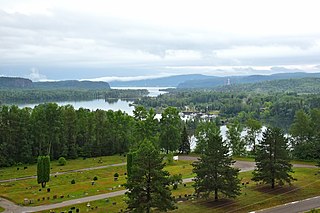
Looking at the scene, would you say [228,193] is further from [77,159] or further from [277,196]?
[77,159]

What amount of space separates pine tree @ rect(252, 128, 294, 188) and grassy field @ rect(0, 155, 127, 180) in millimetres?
32889

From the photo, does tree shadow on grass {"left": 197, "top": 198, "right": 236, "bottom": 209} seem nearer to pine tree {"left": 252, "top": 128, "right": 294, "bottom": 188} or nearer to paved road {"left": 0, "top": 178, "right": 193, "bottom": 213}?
pine tree {"left": 252, "top": 128, "right": 294, "bottom": 188}

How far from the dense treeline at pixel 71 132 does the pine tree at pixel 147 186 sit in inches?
1593

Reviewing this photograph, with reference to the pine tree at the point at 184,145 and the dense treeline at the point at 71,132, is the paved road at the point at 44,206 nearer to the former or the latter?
the dense treeline at the point at 71,132

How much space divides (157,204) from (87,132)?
172 ft

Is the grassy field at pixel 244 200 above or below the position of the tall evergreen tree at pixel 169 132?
below

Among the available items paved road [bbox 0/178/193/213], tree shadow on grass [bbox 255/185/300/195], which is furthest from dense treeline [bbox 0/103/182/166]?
tree shadow on grass [bbox 255/185/300/195]

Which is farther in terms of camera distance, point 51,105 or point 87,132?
point 87,132

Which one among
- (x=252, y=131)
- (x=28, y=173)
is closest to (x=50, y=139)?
(x=28, y=173)

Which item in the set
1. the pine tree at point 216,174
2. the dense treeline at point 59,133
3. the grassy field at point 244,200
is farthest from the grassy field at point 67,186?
the dense treeline at point 59,133

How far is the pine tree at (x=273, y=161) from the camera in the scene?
4234 centimetres

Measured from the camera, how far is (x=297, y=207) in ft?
120

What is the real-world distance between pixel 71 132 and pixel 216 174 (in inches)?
1849

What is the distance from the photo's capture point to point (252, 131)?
76.9 m
